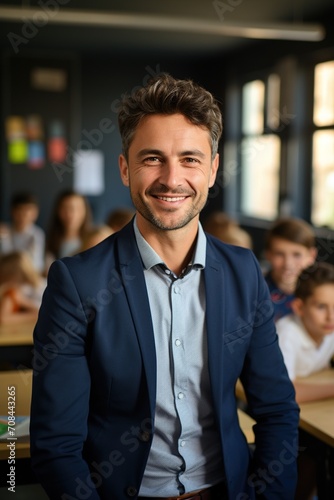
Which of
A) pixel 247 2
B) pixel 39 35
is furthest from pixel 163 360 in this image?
pixel 39 35

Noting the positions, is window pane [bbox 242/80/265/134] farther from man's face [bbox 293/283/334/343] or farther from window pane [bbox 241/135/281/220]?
man's face [bbox 293/283/334/343]

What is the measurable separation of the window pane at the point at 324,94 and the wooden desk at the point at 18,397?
4.84 m

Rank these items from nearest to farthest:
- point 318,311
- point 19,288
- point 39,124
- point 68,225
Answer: point 318,311 < point 19,288 < point 68,225 < point 39,124

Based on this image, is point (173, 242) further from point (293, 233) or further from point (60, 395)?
point (293, 233)

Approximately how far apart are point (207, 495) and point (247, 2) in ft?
17.7

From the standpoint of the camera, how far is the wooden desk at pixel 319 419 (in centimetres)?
204

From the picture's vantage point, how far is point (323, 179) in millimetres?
6812

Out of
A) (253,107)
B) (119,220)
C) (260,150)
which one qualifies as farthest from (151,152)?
(253,107)

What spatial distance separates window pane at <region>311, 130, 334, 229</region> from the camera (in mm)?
6582

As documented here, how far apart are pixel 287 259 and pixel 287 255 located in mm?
25

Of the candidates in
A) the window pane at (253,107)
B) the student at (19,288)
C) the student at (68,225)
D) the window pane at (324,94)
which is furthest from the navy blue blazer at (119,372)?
the window pane at (253,107)

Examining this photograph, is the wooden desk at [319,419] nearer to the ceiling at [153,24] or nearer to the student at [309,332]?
the student at [309,332]

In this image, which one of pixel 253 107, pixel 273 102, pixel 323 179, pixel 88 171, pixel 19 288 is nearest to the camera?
pixel 19 288

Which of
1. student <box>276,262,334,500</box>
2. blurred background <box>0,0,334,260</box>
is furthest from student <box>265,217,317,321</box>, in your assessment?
blurred background <box>0,0,334,260</box>
